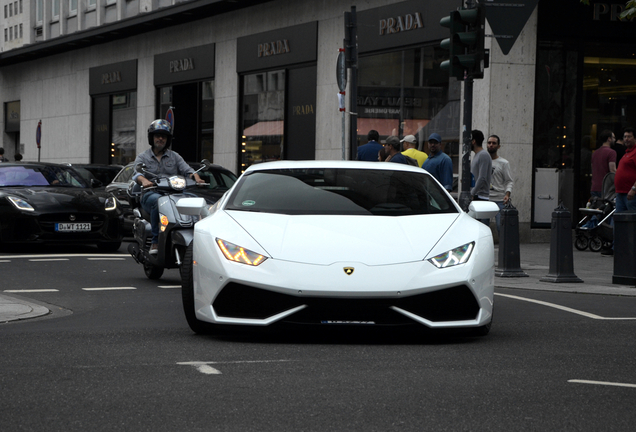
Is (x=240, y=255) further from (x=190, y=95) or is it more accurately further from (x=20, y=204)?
(x=190, y=95)

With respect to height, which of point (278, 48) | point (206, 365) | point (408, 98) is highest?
point (278, 48)

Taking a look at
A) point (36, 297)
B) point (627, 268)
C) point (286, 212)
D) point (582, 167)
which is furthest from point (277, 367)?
point (582, 167)

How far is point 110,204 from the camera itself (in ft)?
51.7

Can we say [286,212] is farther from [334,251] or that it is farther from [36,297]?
[36,297]

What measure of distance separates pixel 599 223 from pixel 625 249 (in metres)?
5.42

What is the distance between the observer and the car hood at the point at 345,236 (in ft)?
21.7

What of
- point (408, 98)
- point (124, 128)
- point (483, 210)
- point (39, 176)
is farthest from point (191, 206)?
point (124, 128)

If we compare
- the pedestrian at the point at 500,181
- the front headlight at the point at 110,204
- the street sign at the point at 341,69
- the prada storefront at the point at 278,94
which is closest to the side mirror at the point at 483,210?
the pedestrian at the point at 500,181

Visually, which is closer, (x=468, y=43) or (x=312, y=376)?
(x=312, y=376)

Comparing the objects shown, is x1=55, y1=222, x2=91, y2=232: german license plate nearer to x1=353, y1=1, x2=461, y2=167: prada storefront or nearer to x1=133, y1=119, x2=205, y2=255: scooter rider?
x1=133, y1=119, x2=205, y2=255: scooter rider

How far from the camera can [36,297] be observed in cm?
996

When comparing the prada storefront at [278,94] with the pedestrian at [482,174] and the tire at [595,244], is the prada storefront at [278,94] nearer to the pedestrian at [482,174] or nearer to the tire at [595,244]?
the tire at [595,244]

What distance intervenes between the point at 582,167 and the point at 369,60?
5.52m

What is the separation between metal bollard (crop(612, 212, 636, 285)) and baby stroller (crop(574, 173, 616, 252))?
4.71 meters
